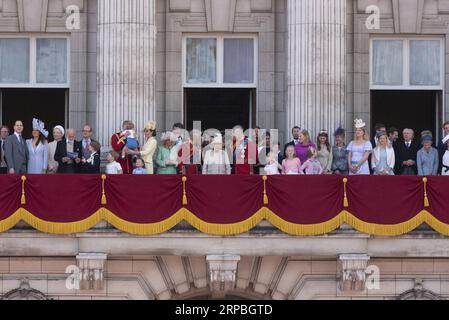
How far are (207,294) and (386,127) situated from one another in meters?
7.96

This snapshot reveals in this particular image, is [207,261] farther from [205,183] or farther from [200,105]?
[200,105]

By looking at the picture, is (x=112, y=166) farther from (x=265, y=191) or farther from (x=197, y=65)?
(x=197, y=65)

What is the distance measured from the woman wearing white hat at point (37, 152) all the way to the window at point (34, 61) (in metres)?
4.40

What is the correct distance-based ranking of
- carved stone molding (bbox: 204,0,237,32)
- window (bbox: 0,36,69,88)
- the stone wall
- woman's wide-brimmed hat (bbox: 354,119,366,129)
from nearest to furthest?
1. the stone wall
2. woman's wide-brimmed hat (bbox: 354,119,366,129)
3. carved stone molding (bbox: 204,0,237,32)
4. window (bbox: 0,36,69,88)

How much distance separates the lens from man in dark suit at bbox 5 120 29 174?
174 feet

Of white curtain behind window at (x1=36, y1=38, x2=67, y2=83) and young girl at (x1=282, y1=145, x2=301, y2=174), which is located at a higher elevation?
white curtain behind window at (x1=36, y1=38, x2=67, y2=83)

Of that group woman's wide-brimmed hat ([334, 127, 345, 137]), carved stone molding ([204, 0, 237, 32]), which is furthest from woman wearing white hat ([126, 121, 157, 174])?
carved stone molding ([204, 0, 237, 32])

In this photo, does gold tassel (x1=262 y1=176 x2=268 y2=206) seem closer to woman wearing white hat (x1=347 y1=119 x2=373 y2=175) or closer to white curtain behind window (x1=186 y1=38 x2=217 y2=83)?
woman wearing white hat (x1=347 y1=119 x2=373 y2=175)

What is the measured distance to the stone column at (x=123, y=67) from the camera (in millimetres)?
55594

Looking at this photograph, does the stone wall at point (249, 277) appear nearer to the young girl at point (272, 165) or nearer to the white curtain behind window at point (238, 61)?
the young girl at point (272, 165)

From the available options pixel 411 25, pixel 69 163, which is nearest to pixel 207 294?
pixel 69 163

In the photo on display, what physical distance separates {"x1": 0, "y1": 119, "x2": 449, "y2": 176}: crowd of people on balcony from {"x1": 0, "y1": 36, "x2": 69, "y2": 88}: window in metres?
3.98

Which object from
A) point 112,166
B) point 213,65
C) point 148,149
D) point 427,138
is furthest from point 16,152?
point 427,138

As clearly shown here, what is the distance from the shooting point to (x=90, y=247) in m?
52.2
